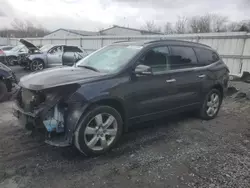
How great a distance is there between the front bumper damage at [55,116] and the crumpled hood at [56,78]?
0.44ft

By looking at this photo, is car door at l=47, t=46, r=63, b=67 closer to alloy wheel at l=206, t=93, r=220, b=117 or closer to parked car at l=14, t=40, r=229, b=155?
parked car at l=14, t=40, r=229, b=155

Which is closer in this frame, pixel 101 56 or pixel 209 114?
pixel 101 56

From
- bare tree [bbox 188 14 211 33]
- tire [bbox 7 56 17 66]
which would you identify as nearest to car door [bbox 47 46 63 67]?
tire [bbox 7 56 17 66]

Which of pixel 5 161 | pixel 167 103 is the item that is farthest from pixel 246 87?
pixel 5 161

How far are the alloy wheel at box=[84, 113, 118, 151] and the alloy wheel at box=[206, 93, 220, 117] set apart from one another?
2765mm

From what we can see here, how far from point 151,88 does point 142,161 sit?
126 cm

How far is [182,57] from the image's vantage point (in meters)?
4.48

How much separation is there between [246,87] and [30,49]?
11.5 meters

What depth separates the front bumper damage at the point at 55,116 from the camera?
3.00m

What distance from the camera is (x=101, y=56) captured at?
14.0 feet

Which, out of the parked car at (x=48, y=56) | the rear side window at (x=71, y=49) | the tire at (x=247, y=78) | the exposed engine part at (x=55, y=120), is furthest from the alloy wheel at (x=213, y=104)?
the rear side window at (x=71, y=49)

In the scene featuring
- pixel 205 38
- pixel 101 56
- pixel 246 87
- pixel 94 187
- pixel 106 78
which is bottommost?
pixel 94 187

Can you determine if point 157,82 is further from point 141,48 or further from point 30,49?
point 30,49

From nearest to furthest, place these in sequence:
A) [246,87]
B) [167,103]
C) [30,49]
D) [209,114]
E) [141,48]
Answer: [141,48] → [167,103] → [209,114] → [246,87] → [30,49]
